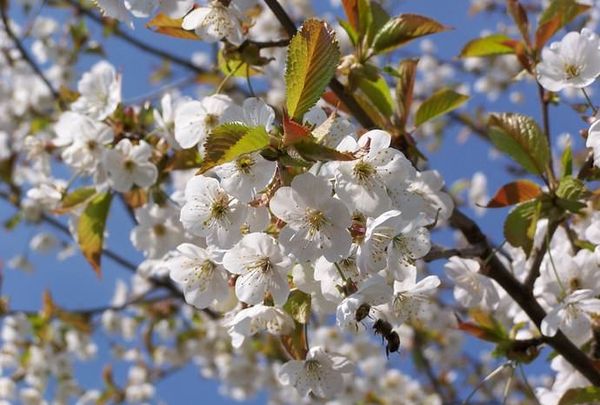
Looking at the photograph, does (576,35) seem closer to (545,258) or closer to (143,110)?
(545,258)

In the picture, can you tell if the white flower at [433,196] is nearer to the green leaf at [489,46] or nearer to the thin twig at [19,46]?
the green leaf at [489,46]

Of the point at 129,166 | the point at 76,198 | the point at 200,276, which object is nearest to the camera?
the point at 200,276

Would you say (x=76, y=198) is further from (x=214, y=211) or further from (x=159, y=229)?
(x=214, y=211)

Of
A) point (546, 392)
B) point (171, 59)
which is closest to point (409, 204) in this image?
point (546, 392)

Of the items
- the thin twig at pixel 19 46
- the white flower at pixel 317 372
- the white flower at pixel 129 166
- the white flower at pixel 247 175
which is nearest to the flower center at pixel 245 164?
the white flower at pixel 247 175

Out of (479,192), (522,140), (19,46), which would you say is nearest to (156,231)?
(522,140)
